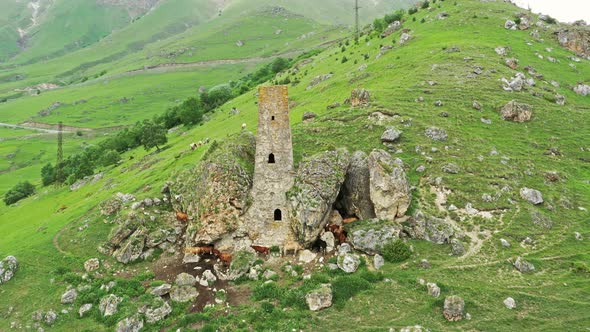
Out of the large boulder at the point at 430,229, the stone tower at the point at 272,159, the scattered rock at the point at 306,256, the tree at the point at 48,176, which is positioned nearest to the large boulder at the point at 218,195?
the stone tower at the point at 272,159

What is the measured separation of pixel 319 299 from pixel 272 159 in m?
18.5

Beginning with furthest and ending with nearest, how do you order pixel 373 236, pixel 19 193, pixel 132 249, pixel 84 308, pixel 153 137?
1. pixel 19 193
2. pixel 153 137
3. pixel 132 249
4. pixel 373 236
5. pixel 84 308

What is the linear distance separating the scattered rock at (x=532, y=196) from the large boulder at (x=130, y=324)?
153 feet

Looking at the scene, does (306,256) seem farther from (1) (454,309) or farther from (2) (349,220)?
(1) (454,309)

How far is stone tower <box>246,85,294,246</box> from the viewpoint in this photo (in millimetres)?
47406

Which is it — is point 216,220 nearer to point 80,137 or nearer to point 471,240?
point 471,240

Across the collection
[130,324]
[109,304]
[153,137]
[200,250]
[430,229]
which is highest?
[153,137]

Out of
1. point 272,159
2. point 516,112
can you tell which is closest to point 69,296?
point 272,159

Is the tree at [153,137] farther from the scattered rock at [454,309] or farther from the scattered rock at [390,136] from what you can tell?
the scattered rock at [454,309]

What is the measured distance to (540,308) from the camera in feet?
116

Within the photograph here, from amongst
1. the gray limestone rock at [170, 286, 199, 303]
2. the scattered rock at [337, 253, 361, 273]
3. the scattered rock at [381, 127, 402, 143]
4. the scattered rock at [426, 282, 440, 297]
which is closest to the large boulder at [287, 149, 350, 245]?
the scattered rock at [337, 253, 361, 273]

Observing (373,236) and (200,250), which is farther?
(200,250)

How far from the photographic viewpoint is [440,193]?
5025 cm

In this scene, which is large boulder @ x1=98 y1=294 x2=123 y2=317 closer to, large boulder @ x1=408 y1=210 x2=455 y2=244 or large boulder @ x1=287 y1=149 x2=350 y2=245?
large boulder @ x1=287 y1=149 x2=350 y2=245
